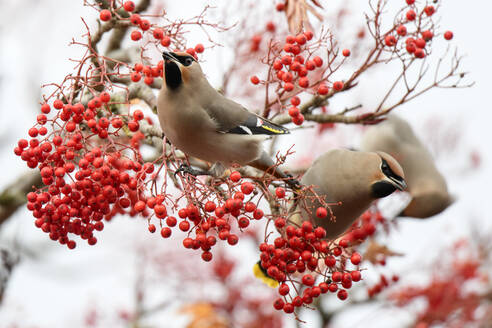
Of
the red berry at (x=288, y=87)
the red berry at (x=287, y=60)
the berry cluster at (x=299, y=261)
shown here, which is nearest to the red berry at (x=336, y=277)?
the berry cluster at (x=299, y=261)

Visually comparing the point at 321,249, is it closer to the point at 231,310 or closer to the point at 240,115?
the point at 240,115

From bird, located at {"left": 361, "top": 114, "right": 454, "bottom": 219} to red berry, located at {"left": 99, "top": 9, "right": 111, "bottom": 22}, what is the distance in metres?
2.07

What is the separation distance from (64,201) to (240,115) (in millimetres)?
822

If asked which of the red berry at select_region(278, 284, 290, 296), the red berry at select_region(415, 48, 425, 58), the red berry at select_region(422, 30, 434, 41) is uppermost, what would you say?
the red berry at select_region(422, 30, 434, 41)

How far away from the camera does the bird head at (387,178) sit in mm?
2459

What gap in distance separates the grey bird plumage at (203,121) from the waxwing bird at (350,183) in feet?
1.21

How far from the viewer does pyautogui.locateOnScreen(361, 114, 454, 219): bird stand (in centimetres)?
372

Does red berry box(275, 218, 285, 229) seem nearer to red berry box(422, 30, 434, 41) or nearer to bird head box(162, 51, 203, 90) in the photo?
bird head box(162, 51, 203, 90)

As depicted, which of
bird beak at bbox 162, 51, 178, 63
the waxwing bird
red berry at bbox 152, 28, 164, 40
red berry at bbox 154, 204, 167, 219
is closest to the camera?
red berry at bbox 154, 204, 167, 219

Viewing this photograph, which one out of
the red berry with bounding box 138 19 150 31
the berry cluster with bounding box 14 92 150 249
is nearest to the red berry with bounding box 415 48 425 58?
the red berry with bounding box 138 19 150 31

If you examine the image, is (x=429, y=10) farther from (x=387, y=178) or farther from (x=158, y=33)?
(x=158, y=33)

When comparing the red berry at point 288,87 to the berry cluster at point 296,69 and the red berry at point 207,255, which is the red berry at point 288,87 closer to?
the berry cluster at point 296,69

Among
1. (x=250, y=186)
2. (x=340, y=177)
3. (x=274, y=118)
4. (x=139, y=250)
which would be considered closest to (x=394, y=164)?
(x=340, y=177)

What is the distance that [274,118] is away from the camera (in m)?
2.67
